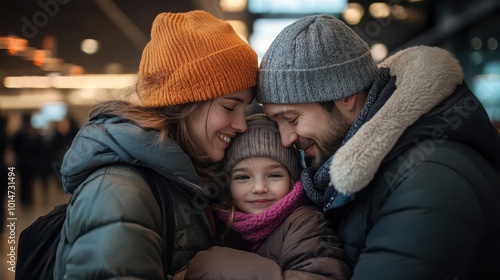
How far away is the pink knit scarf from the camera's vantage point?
2.21m

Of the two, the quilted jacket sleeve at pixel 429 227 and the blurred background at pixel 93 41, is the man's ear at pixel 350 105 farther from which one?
the blurred background at pixel 93 41

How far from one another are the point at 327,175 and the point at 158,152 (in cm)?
69

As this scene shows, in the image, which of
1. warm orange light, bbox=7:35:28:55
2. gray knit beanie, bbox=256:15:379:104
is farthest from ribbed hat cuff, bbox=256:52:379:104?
warm orange light, bbox=7:35:28:55

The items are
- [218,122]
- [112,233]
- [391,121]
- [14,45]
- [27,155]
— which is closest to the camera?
[112,233]

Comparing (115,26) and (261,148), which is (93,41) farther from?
(261,148)

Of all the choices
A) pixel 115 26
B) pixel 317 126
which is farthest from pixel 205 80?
pixel 115 26

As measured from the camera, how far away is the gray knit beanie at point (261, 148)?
2.31m

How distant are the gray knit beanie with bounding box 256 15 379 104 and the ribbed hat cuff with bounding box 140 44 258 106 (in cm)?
13

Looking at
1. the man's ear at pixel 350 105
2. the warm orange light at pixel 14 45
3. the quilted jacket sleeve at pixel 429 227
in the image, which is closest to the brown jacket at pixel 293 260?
the quilted jacket sleeve at pixel 429 227

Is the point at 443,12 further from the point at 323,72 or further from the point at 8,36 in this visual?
the point at 323,72

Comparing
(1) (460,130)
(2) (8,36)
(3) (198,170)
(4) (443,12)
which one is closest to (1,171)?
(2) (8,36)

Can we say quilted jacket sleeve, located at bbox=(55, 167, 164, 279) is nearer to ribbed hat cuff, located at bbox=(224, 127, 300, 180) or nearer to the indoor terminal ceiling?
ribbed hat cuff, located at bbox=(224, 127, 300, 180)

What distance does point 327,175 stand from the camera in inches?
82.3

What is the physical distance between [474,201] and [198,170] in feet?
3.47
